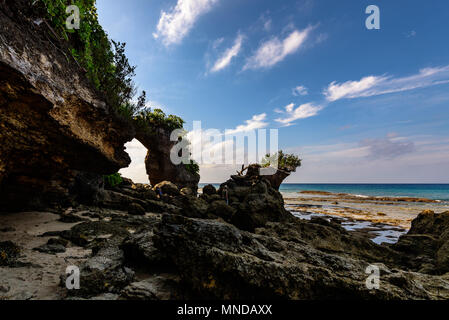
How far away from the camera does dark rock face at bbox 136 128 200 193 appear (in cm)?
2811

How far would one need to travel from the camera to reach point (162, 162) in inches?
1160

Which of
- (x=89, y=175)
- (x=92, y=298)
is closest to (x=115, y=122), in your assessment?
(x=92, y=298)

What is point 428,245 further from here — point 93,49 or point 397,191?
point 397,191

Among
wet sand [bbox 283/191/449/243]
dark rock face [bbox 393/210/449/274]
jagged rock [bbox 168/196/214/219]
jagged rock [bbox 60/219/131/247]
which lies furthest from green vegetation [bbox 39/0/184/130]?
wet sand [bbox 283/191/449/243]

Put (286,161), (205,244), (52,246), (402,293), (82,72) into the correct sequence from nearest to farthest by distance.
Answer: (402,293)
(205,244)
(52,246)
(82,72)
(286,161)

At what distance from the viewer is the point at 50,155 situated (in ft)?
18.0

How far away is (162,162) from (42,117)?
25.8 metres

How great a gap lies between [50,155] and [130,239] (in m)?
3.74

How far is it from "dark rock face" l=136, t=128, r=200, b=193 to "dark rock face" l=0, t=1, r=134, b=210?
21538 millimetres

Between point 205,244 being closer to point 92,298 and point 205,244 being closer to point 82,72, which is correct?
point 92,298

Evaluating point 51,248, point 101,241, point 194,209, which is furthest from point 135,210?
point 51,248

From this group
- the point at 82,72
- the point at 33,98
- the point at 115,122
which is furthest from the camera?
the point at 115,122

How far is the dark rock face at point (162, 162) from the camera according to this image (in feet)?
92.2

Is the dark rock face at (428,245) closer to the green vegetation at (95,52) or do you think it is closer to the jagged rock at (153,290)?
the jagged rock at (153,290)
